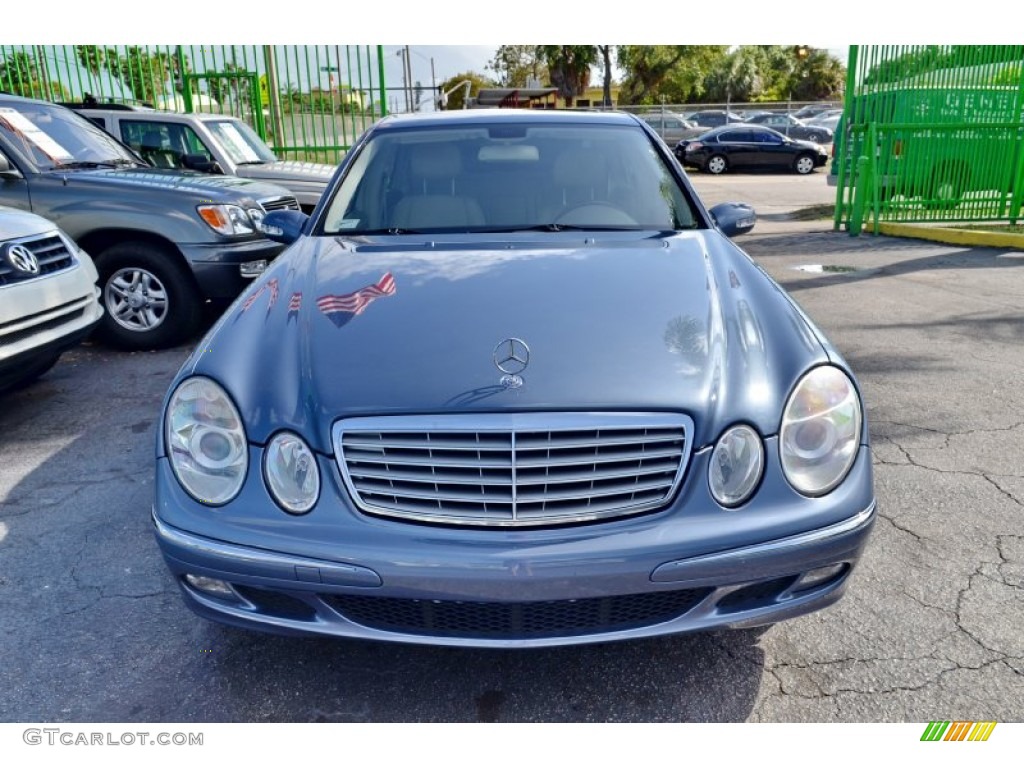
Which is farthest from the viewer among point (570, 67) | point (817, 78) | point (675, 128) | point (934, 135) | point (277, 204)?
point (817, 78)

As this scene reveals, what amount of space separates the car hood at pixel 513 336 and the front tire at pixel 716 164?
75.1 ft

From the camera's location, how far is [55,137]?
19.7 ft

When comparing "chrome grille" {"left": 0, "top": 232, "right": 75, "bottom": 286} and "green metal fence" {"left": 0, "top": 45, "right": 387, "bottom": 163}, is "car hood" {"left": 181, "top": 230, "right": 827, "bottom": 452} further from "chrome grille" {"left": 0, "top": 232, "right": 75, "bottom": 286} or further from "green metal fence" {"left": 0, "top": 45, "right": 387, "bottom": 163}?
"green metal fence" {"left": 0, "top": 45, "right": 387, "bottom": 163}

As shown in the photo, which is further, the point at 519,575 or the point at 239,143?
the point at 239,143

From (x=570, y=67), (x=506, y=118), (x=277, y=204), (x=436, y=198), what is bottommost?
(x=277, y=204)

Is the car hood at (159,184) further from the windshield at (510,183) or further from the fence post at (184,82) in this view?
the fence post at (184,82)

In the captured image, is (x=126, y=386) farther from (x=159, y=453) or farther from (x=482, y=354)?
(x=482, y=354)

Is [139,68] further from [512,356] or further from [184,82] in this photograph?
[512,356]

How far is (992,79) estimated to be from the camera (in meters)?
11.0

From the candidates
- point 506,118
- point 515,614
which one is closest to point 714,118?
point 506,118

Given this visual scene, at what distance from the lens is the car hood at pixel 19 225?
161 inches

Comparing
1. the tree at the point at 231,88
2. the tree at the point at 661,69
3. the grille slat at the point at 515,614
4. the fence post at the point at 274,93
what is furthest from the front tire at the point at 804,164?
the grille slat at the point at 515,614

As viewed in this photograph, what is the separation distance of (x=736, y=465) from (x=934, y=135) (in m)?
10.5

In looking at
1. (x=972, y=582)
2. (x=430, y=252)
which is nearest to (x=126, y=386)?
(x=430, y=252)
